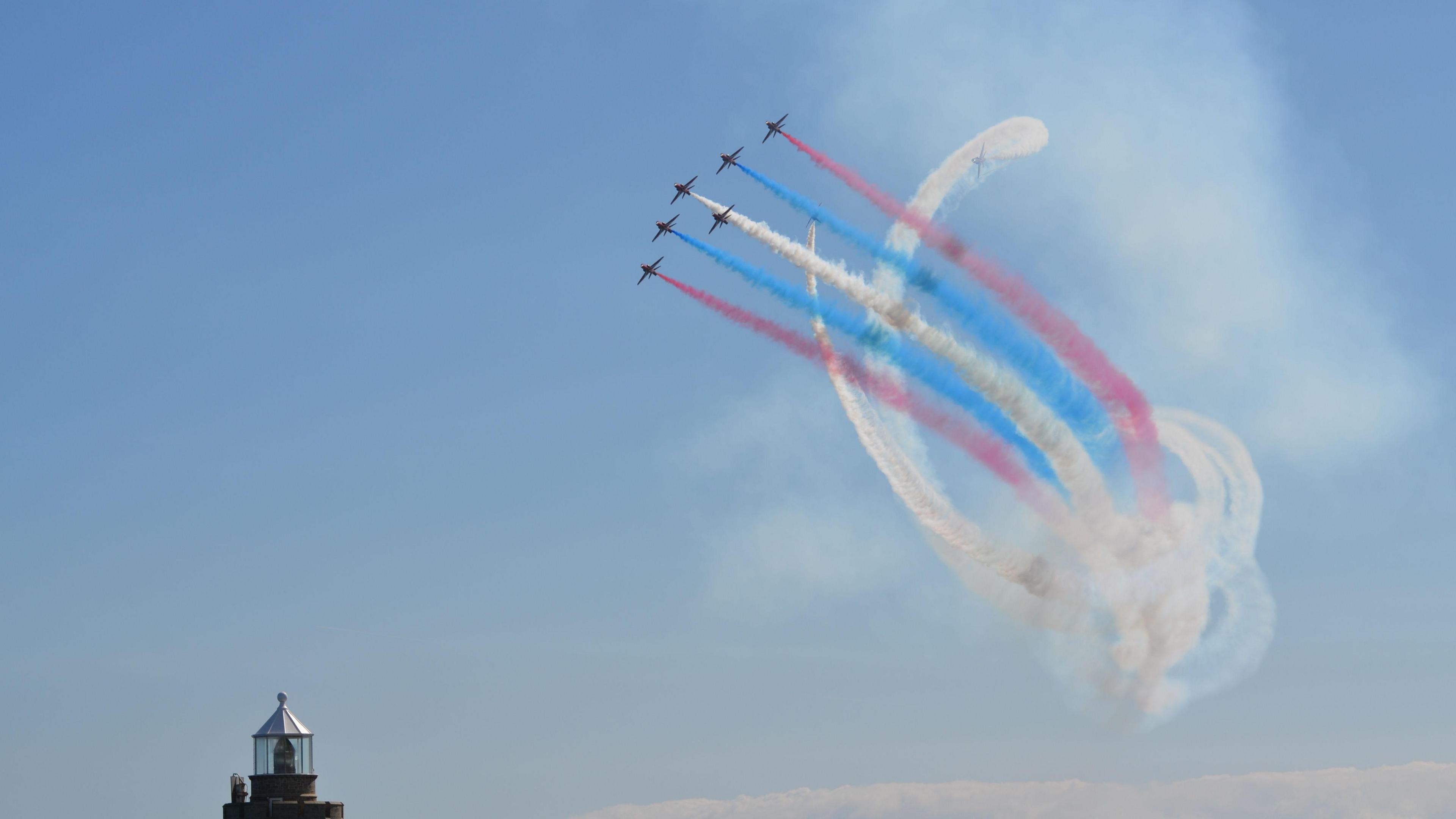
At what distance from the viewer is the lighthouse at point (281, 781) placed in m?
71.7

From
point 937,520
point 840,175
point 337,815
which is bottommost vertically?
point 337,815

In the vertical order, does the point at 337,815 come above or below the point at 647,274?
below

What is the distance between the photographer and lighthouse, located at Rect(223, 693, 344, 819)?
71.7m

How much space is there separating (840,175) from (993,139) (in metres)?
8.26

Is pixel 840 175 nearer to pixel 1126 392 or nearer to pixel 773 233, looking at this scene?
pixel 773 233

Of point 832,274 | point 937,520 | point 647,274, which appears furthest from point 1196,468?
point 647,274

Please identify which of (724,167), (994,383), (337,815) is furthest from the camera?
(724,167)

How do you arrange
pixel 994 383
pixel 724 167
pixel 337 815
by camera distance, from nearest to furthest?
pixel 337 815, pixel 994 383, pixel 724 167

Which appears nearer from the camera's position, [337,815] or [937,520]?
[337,815]

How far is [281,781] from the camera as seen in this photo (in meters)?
72.0

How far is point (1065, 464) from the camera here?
108250 millimetres

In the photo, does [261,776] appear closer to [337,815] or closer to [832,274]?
[337,815]

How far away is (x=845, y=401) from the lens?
108 meters

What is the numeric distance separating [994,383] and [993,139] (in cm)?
1290
